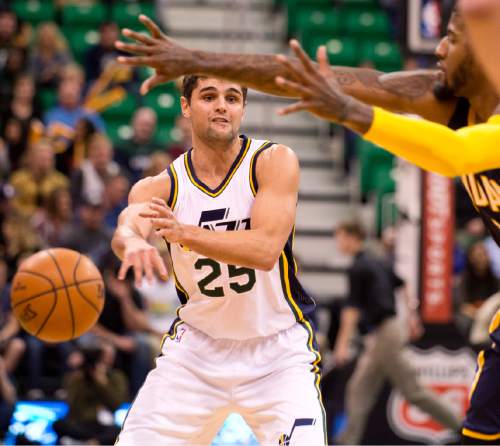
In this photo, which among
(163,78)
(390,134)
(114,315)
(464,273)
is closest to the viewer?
(390,134)

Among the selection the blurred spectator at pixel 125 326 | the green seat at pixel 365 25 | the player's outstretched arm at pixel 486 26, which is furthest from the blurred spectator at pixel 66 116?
the player's outstretched arm at pixel 486 26

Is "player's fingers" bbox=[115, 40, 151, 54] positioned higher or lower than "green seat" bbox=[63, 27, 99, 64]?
lower

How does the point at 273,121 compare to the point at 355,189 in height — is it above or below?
above

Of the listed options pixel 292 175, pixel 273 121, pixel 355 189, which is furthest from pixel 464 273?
pixel 292 175

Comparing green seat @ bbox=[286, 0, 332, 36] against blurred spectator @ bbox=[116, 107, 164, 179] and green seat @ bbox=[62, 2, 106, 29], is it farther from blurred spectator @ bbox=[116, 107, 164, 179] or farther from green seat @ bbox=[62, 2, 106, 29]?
blurred spectator @ bbox=[116, 107, 164, 179]

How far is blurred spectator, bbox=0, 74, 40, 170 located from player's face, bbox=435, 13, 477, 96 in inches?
273

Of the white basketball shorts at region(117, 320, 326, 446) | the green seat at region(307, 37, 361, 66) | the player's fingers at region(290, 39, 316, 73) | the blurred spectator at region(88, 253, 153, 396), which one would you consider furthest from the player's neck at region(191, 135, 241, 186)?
the green seat at region(307, 37, 361, 66)

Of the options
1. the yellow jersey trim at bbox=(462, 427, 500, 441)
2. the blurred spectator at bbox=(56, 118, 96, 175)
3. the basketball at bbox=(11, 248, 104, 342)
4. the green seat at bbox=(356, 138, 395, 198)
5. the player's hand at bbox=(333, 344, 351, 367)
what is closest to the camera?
the yellow jersey trim at bbox=(462, 427, 500, 441)

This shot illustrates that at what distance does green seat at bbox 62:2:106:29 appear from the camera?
14.1 m

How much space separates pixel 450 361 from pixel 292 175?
554cm

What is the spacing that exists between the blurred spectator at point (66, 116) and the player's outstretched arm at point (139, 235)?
629cm

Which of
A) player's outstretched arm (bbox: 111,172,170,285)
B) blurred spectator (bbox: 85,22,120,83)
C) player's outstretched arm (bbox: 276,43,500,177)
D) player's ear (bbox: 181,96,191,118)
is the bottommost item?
player's outstretched arm (bbox: 111,172,170,285)

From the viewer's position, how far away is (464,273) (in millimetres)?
11000

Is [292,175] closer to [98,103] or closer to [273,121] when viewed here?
[98,103]
